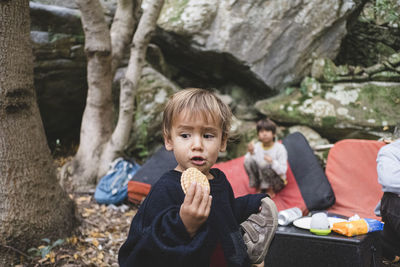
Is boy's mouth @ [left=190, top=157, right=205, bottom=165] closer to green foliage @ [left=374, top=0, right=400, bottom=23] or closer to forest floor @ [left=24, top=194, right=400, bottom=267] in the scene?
forest floor @ [left=24, top=194, right=400, bottom=267]

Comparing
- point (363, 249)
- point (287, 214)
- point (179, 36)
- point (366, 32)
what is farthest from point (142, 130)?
point (366, 32)

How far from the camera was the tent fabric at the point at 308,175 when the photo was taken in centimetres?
344

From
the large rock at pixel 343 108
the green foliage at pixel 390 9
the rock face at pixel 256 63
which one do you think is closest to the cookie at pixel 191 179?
the rock face at pixel 256 63

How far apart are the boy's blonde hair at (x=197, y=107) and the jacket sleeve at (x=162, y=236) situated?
323 millimetres

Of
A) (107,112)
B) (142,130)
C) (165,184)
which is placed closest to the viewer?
(165,184)

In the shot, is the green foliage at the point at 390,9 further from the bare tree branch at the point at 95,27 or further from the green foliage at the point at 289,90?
the bare tree branch at the point at 95,27

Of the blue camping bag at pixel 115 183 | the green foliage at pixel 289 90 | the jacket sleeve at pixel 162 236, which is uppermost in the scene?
the jacket sleeve at pixel 162 236

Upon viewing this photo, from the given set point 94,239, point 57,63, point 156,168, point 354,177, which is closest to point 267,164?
point 354,177

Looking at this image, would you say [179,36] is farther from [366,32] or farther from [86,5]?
[366,32]

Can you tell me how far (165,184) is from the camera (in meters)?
1.29

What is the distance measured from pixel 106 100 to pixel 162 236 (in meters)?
3.74

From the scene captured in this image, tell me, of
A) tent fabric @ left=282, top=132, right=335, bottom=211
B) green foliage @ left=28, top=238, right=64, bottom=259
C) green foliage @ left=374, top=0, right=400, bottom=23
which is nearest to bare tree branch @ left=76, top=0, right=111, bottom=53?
green foliage @ left=28, top=238, right=64, bottom=259

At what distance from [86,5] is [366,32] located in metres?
4.76

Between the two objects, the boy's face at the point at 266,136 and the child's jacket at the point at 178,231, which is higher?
the child's jacket at the point at 178,231
